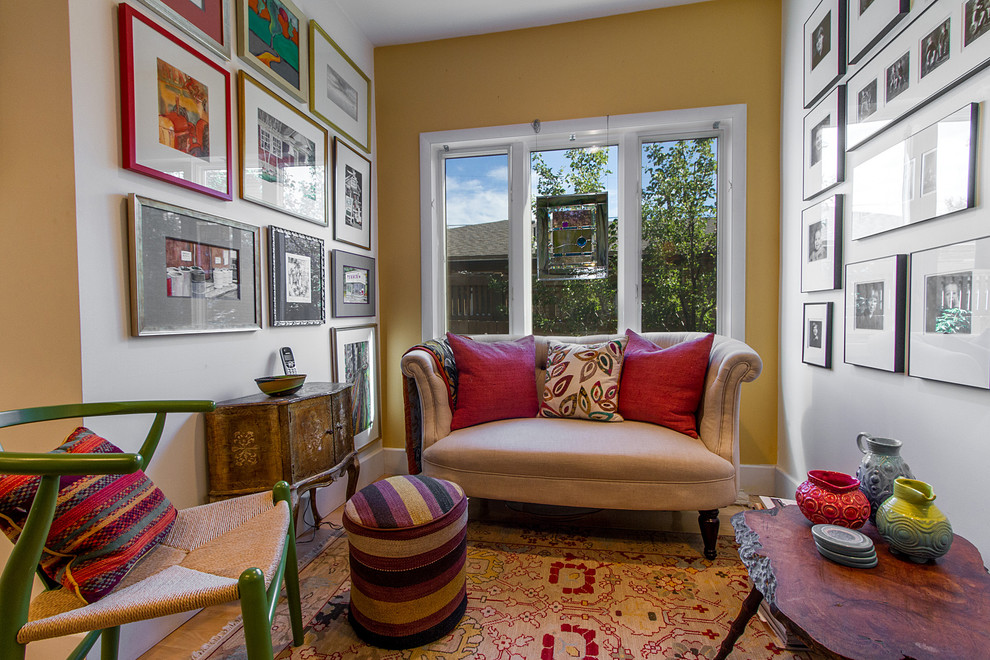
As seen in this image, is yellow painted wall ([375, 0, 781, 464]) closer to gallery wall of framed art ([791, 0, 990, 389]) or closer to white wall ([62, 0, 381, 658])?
gallery wall of framed art ([791, 0, 990, 389])

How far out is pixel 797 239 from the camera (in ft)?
7.95

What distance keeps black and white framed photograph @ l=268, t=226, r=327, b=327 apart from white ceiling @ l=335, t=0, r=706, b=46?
149cm

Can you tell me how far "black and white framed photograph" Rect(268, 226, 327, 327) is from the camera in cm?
213

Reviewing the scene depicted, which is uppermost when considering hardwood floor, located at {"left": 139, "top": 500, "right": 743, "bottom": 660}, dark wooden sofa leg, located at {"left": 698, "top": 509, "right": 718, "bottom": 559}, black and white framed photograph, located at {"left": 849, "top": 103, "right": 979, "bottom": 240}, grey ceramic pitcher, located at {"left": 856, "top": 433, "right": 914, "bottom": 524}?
black and white framed photograph, located at {"left": 849, "top": 103, "right": 979, "bottom": 240}

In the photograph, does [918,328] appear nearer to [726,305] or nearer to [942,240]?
[942,240]

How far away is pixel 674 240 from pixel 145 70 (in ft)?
8.86

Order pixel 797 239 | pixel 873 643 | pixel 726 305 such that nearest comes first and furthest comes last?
pixel 873 643 < pixel 797 239 < pixel 726 305

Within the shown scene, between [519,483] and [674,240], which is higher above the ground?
[674,240]

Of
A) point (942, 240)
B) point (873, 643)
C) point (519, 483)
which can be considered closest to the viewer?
point (873, 643)

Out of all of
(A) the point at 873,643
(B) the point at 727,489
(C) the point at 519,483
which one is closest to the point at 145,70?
(C) the point at 519,483

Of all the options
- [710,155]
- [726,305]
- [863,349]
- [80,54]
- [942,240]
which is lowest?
[863,349]

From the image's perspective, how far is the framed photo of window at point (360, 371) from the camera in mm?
2678

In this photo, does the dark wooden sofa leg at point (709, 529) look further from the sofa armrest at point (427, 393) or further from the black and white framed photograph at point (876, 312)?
the sofa armrest at point (427, 393)

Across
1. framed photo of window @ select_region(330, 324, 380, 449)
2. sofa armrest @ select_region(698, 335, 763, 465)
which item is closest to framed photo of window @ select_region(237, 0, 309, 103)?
framed photo of window @ select_region(330, 324, 380, 449)
